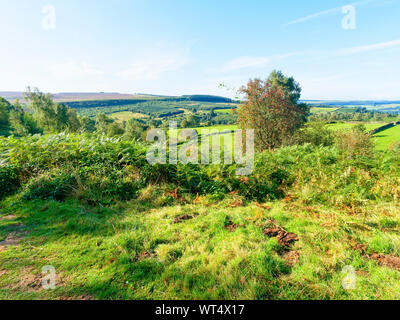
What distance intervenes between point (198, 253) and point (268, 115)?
1187cm

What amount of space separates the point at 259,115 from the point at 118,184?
1088 centimetres

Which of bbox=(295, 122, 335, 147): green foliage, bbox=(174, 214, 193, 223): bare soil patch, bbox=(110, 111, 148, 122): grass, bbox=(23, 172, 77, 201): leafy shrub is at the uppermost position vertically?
bbox=(110, 111, 148, 122): grass

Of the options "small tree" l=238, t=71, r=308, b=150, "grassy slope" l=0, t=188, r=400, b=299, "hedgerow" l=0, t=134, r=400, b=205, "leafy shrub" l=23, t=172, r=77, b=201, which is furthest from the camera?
"small tree" l=238, t=71, r=308, b=150

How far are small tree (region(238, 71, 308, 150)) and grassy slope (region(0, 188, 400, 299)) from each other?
9.29 m

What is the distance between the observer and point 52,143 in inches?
263

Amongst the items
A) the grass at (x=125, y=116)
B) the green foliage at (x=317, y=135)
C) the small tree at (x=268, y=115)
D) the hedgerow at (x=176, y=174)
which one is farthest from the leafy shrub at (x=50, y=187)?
the grass at (x=125, y=116)

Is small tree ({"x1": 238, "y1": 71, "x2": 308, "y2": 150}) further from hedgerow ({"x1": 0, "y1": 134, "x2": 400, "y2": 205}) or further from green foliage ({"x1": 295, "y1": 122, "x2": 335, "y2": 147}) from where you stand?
hedgerow ({"x1": 0, "y1": 134, "x2": 400, "y2": 205})

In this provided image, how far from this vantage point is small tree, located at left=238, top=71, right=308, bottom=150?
12789mm

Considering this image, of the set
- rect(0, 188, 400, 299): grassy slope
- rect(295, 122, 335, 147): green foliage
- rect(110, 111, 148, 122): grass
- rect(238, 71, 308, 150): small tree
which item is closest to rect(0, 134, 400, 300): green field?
rect(0, 188, 400, 299): grassy slope

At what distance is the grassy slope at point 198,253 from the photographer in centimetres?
224

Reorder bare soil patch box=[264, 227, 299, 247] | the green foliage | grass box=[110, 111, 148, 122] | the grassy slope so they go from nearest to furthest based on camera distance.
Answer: the grassy slope → bare soil patch box=[264, 227, 299, 247] → the green foliage → grass box=[110, 111, 148, 122]

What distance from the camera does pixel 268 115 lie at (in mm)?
12711

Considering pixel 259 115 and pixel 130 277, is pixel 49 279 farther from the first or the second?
pixel 259 115
